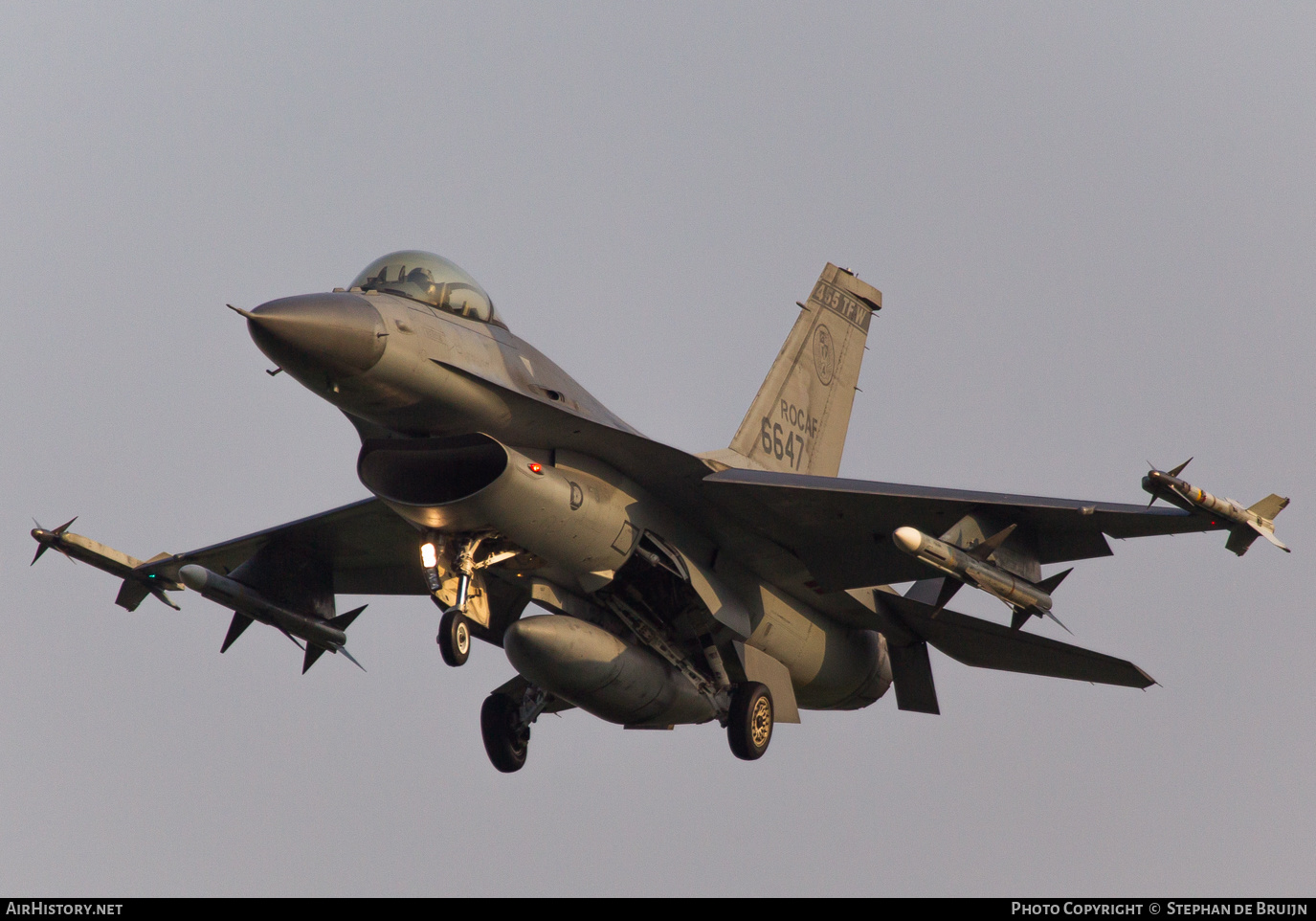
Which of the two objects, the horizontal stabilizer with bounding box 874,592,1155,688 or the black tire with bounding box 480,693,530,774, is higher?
the horizontal stabilizer with bounding box 874,592,1155,688

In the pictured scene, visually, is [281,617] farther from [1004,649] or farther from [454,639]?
[1004,649]

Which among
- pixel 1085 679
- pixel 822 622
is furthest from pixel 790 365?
pixel 1085 679

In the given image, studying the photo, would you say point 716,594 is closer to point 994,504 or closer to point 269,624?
point 994,504

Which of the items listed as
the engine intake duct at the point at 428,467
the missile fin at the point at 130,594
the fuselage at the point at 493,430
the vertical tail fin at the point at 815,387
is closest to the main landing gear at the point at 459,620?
the fuselage at the point at 493,430

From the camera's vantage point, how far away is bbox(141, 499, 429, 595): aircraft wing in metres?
21.0

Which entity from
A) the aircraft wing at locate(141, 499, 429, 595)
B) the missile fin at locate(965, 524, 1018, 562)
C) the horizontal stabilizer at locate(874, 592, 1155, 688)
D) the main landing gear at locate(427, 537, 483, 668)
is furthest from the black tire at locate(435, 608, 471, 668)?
the horizontal stabilizer at locate(874, 592, 1155, 688)

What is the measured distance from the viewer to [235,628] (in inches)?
871

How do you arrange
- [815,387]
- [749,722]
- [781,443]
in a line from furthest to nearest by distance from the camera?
1. [815,387]
2. [781,443]
3. [749,722]

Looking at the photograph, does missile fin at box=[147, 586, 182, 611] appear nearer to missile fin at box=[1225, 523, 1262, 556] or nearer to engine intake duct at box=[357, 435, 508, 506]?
engine intake duct at box=[357, 435, 508, 506]

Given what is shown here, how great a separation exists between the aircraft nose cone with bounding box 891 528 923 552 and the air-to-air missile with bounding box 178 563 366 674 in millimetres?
8746

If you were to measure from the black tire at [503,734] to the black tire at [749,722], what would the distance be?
338 cm

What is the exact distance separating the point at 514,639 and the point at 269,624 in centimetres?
547

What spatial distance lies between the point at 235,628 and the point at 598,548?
7.34 metres

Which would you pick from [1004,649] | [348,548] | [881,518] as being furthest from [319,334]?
[1004,649]
